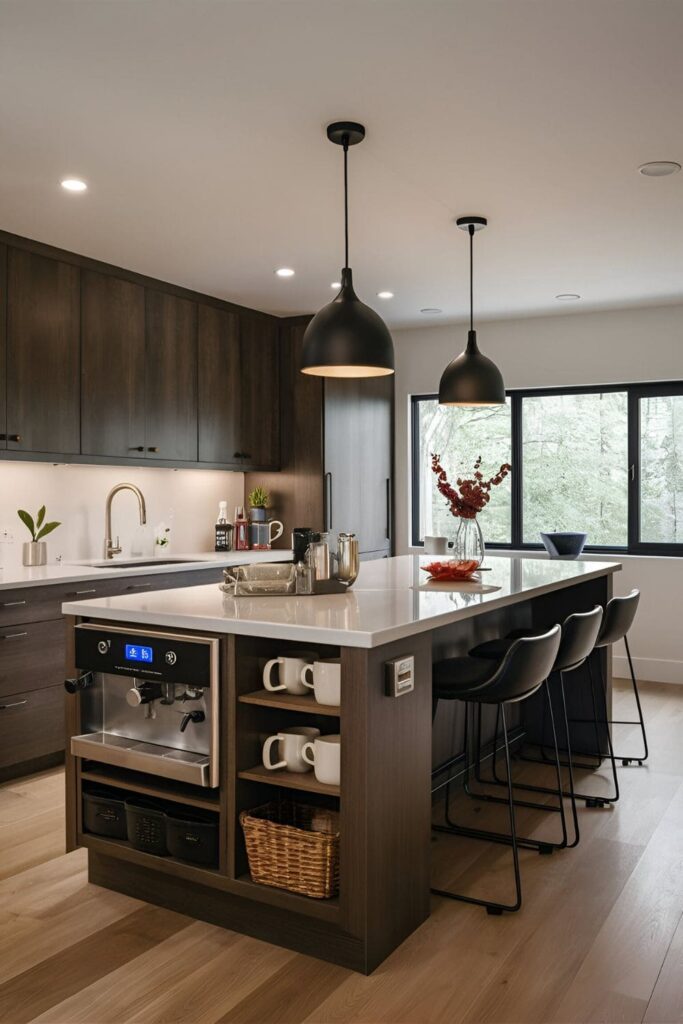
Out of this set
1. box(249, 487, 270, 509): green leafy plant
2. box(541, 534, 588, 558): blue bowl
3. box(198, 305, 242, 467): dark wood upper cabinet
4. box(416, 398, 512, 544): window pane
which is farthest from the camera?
box(416, 398, 512, 544): window pane

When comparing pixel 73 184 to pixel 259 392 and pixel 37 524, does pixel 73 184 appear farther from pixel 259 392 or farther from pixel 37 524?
pixel 259 392

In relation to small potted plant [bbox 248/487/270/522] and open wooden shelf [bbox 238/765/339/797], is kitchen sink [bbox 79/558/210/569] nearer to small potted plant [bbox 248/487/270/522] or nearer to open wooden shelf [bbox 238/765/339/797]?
small potted plant [bbox 248/487/270/522]

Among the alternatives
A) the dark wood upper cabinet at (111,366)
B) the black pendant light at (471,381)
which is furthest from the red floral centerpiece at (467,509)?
Result: the dark wood upper cabinet at (111,366)

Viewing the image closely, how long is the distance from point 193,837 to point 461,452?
16.0 ft

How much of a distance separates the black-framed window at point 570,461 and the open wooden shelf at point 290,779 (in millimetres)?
4436

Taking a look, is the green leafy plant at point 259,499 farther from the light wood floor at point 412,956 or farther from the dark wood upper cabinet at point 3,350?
the light wood floor at point 412,956

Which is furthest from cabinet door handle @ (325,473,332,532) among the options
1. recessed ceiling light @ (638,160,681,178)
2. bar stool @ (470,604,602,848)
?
recessed ceiling light @ (638,160,681,178)

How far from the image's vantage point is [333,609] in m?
2.64

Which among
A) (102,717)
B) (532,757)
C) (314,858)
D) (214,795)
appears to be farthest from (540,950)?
(532,757)

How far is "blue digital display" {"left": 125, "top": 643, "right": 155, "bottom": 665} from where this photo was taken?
2.53 m

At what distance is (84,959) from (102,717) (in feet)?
2.29

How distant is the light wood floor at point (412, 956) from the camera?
6.93 ft

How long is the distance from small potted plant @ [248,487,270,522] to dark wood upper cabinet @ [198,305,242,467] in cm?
40

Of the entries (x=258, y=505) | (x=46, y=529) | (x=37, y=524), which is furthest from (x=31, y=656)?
(x=258, y=505)
